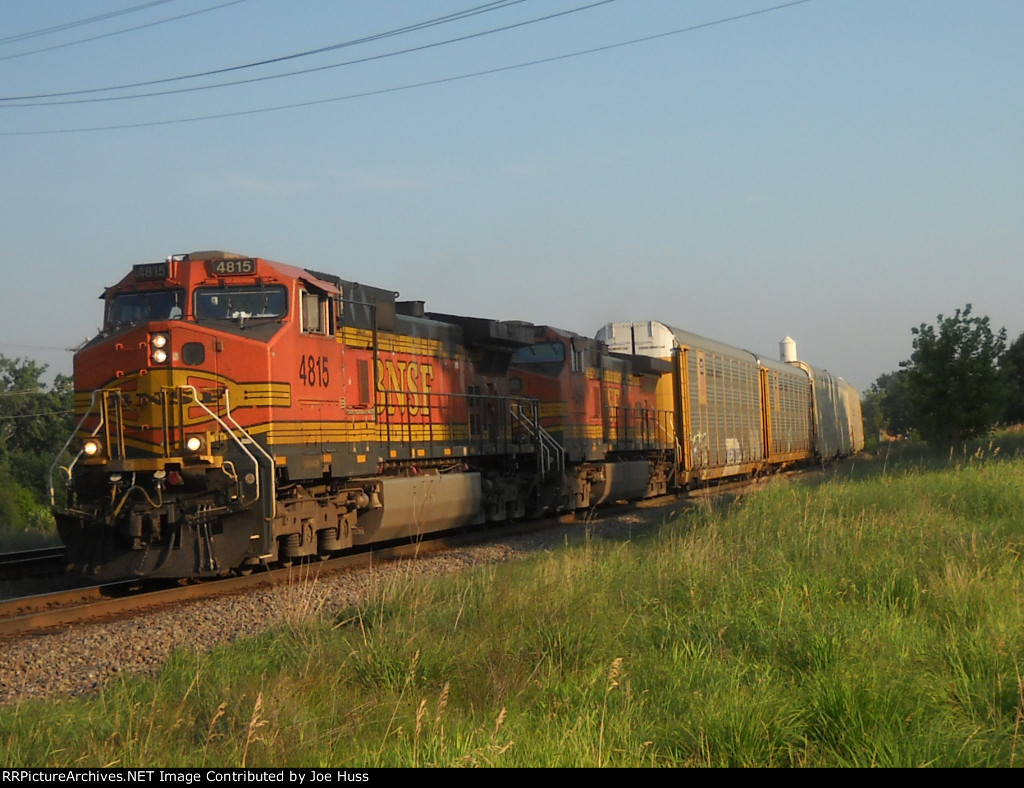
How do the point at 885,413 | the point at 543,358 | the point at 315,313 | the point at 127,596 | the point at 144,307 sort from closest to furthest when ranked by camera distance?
the point at 127,596 → the point at 144,307 → the point at 315,313 → the point at 543,358 → the point at 885,413

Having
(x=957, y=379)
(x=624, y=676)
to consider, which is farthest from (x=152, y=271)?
(x=957, y=379)

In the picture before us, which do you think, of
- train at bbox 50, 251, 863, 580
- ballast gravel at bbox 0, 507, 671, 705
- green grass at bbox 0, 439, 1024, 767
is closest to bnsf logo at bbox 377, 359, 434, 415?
train at bbox 50, 251, 863, 580

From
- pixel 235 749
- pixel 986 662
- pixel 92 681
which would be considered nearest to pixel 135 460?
pixel 92 681

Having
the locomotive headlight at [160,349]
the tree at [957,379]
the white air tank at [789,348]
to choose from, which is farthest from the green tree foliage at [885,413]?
the locomotive headlight at [160,349]

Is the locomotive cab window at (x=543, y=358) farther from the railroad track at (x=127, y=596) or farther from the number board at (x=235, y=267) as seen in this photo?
the number board at (x=235, y=267)

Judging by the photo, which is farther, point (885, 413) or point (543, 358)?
point (885, 413)

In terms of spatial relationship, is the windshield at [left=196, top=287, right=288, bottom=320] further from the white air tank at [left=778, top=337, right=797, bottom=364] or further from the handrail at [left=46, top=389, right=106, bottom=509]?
the white air tank at [left=778, top=337, right=797, bottom=364]

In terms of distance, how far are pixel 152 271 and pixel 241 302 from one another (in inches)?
42.9

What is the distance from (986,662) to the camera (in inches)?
236

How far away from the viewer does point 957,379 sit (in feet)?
96.6

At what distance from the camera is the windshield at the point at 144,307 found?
11.7 metres

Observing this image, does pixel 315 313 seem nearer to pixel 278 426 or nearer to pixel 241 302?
pixel 241 302

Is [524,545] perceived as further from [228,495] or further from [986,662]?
[986,662]

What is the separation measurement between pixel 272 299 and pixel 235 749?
25.5 feet
